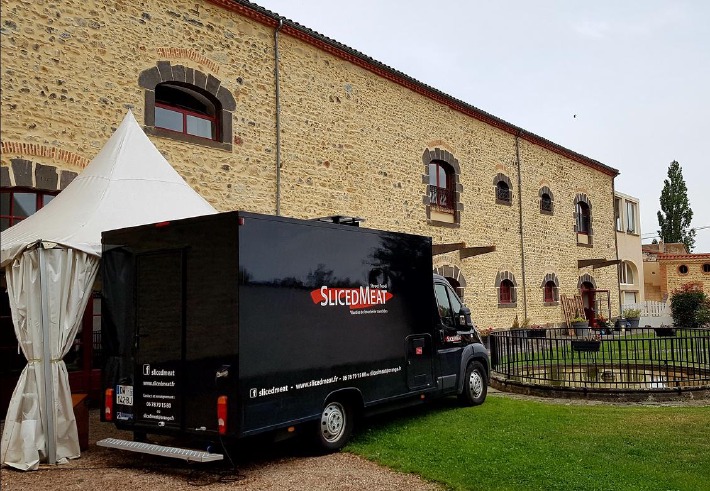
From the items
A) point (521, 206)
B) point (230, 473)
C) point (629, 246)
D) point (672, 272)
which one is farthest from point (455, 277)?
point (672, 272)

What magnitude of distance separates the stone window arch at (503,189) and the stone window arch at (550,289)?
3.54 m

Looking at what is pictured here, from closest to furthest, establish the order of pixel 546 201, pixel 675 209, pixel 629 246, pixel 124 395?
→ pixel 124 395 → pixel 546 201 → pixel 629 246 → pixel 675 209

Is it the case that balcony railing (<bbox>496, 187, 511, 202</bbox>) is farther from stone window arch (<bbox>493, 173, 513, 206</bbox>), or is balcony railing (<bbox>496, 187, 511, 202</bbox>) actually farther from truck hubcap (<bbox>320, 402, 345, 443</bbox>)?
truck hubcap (<bbox>320, 402, 345, 443</bbox>)

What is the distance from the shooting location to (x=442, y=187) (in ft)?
56.4

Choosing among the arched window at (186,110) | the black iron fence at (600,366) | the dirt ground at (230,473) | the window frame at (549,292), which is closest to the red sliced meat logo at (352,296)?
the dirt ground at (230,473)

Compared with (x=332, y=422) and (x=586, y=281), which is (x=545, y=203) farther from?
(x=332, y=422)

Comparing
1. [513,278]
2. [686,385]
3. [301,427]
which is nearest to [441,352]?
[301,427]

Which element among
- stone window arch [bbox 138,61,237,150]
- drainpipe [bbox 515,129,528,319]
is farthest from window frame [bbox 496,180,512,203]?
stone window arch [bbox 138,61,237,150]

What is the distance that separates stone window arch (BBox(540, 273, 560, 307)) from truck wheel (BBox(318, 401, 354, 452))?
16.2 metres

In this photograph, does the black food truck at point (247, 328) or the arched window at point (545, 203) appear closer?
the black food truck at point (247, 328)

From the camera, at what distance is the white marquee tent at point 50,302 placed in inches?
233

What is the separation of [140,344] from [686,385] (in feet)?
27.8

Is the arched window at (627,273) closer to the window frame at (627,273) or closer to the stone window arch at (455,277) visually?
the window frame at (627,273)

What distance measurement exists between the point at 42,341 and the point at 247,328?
8.18 ft
